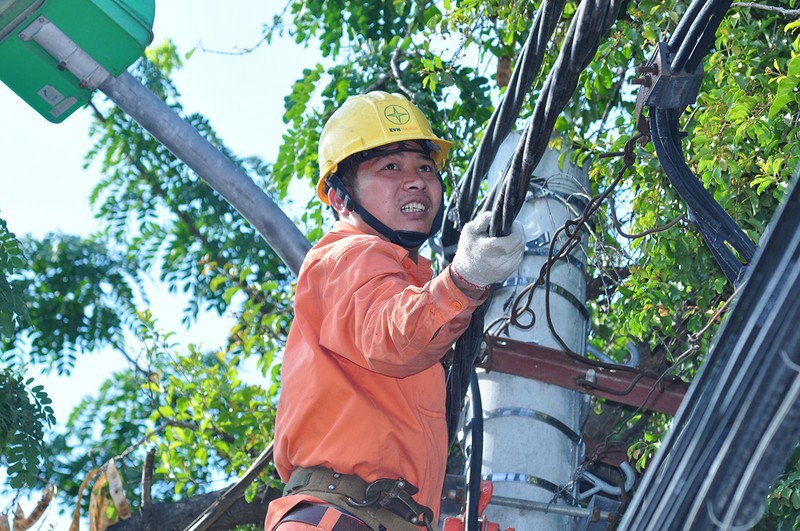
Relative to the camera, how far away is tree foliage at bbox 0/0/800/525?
559 cm

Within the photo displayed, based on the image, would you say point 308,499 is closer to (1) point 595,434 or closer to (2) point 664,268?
(2) point 664,268

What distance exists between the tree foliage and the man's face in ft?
2.12

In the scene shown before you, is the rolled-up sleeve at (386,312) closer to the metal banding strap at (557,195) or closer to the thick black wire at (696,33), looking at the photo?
the thick black wire at (696,33)

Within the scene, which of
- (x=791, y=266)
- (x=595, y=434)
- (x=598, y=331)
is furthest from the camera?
(x=598, y=331)

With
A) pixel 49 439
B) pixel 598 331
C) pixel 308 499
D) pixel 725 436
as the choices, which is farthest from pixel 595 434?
pixel 49 439

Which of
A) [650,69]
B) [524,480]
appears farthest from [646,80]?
[524,480]

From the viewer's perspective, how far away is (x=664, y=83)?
4.26m

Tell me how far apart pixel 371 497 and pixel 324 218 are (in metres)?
4.15

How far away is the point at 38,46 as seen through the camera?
4.48 metres

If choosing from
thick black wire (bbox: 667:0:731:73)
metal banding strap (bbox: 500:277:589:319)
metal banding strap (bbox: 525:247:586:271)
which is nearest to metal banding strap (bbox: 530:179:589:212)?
metal banding strap (bbox: 525:247:586:271)

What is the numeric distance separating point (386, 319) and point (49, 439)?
271 inches

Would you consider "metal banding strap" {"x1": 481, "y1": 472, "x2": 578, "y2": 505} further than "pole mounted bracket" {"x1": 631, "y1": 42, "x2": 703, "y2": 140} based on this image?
Yes

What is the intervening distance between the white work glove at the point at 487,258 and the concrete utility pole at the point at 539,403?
1340 mm

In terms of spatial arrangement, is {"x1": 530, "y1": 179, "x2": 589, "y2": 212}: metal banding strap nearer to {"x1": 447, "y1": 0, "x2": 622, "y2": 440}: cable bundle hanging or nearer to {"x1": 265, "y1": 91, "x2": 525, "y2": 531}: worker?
{"x1": 265, "y1": 91, "x2": 525, "y2": 531}: worker
